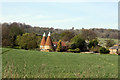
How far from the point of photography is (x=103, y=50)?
139ft

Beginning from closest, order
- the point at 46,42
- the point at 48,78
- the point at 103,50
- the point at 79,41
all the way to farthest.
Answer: the point at 48,78 → the point at 46,42 → the point at 103,50 → the point at 79,41

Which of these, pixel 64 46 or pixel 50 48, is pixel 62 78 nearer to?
pixel 50 48

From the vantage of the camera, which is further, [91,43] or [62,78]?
[91,43]

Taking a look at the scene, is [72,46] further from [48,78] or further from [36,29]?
[48,78]

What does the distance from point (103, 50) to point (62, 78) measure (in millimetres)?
Answer: 34865

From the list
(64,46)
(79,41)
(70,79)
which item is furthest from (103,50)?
(70,79)

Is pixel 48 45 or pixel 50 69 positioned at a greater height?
pixel 48 45

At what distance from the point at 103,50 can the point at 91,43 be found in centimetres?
949

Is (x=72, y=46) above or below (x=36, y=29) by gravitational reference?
below

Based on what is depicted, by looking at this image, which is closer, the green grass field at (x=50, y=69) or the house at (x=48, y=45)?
the green grass field at (x=50, y=69)

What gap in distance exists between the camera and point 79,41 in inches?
1928

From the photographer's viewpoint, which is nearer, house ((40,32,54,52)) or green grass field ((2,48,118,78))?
green grass field ((2,48,118,78))

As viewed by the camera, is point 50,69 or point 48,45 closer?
point 50,69

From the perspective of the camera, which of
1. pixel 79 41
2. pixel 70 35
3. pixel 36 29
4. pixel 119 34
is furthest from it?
pixel 119 34
